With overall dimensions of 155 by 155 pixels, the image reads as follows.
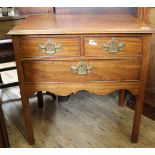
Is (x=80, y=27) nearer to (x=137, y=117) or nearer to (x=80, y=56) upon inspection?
(x=80, y=56)

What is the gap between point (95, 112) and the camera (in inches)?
62.8

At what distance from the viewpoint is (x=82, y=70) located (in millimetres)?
1059

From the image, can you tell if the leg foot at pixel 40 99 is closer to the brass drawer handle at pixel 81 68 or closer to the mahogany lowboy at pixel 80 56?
the mahogany lowboy at pixel 80 56

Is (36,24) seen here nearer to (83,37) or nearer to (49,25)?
(49,25)

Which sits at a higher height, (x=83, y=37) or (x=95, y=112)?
(x=83, y=37)

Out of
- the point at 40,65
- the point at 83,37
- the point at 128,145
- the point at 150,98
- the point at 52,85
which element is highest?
the point at 83,37

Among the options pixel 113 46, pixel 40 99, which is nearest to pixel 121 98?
pixel 40 99

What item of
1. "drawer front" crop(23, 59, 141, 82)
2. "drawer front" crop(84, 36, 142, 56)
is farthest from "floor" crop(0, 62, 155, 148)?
"drawer front" crop(84, 36, 142, 56)

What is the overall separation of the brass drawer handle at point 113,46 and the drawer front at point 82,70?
6 centimetres

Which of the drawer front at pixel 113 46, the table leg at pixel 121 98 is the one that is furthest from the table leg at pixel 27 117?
the table leg at pixel 121 98

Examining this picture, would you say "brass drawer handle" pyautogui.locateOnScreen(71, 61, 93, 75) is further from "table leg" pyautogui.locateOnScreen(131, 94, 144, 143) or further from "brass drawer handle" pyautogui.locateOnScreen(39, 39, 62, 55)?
"table leg" pyautogui.locateOnScreen(131, 94, 144, 143)

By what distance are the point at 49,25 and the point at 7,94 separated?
101cm
